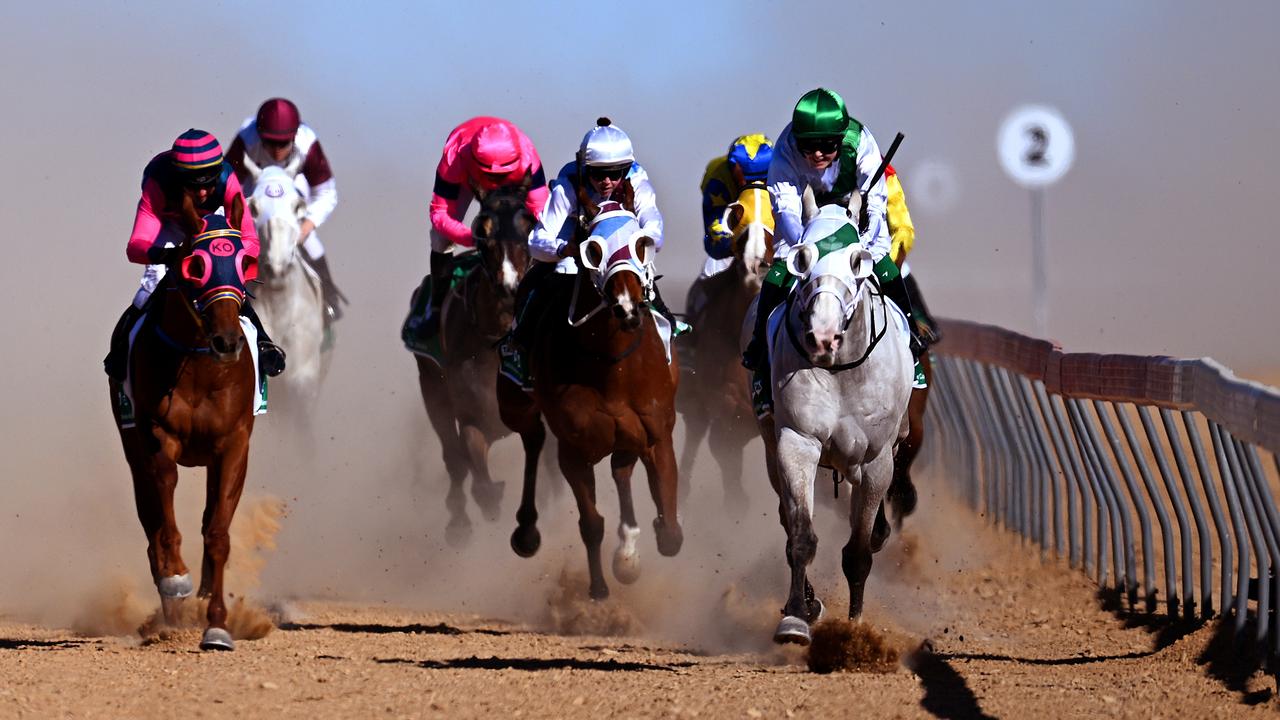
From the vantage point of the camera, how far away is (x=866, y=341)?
867cm

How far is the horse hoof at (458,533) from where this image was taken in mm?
12891

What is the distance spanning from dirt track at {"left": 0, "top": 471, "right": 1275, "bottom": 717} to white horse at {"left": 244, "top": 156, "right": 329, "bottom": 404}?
370 centimetres

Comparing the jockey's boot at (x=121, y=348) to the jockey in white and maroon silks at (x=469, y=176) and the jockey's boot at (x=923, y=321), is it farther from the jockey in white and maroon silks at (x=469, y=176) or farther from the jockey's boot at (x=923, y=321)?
the jockey's boot at (x=923, y=321)

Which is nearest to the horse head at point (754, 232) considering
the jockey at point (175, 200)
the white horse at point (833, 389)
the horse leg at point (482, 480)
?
the horse leg at point (482, 480)

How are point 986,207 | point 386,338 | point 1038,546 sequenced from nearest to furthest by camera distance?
point 1038,546, point 386,338, point 986,207

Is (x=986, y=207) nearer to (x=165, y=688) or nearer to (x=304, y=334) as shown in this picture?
(x=304, y=334)

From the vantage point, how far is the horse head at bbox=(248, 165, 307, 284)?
1449 cm

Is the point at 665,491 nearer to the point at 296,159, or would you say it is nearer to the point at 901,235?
the point at 901,235

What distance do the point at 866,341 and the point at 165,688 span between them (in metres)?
3.04

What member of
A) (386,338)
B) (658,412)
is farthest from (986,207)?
(658,412)

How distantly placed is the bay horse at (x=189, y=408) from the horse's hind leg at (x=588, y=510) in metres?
1.64

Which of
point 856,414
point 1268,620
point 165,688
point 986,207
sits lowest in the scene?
point 165,688

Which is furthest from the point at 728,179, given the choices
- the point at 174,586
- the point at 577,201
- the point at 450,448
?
the point at 174,586

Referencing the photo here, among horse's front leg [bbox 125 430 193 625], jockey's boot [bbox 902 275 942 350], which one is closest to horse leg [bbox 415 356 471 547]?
jockey's boot [bbox 902 275 942 350]
